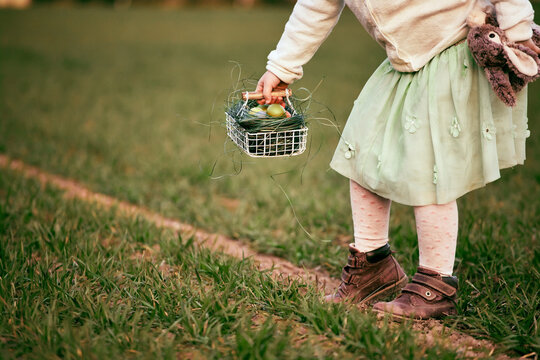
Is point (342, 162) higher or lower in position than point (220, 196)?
higher

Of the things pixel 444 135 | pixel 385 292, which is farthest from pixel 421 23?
pixel 385 292

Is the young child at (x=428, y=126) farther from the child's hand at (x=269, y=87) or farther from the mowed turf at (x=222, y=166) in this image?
the mowed turf at (x=222, y=166)

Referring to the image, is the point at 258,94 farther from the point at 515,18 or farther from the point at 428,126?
the point at 515,18

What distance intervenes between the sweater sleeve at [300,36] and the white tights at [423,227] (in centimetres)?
52

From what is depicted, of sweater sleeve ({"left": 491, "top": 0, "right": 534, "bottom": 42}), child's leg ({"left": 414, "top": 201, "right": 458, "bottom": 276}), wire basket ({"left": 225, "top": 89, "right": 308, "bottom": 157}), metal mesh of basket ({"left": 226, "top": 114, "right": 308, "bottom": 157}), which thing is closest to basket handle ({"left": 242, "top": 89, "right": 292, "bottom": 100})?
wire basket ({"left": 225, "top": 89, "right": 308, "bottom": 157})

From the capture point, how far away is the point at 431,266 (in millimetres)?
2115

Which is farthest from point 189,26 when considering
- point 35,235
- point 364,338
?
point 364,338

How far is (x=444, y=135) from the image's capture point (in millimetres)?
1996

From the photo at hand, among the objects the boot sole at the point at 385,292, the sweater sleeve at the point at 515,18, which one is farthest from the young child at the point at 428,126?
the boot sole at the point at 385,292

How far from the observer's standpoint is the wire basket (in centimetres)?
197

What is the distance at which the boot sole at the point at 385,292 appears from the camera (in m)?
2.28

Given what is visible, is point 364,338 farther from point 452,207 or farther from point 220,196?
point 220,196

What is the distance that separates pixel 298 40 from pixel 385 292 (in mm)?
1065

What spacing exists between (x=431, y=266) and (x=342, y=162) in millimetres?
510
